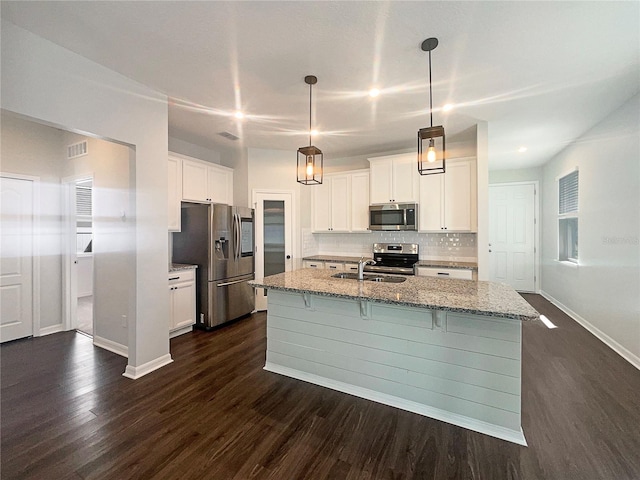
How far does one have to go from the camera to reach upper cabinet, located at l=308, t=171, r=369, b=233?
4.79 meters

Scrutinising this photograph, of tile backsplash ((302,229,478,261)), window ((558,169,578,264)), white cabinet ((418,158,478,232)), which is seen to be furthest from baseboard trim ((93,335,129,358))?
window ((558,169,578,264))

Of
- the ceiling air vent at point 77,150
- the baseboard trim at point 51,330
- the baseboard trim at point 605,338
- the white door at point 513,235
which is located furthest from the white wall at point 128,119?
the white door at point 513,235

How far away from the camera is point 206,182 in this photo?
4234 mm

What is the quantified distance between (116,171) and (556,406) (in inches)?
191

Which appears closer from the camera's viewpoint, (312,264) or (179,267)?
(179,267)

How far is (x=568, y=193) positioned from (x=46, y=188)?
7.90m

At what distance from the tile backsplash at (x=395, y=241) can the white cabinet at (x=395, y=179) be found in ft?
2.25

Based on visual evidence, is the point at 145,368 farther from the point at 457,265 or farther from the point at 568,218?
the point at 568,218

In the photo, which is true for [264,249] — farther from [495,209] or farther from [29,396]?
[495,209]

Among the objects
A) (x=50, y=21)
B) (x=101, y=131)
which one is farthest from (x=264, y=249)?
(x=50, y=21)

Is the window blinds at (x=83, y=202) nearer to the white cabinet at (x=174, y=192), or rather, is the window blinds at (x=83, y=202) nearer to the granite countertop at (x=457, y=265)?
the white cabinet at (x=174, y=192)

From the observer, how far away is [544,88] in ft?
8.93

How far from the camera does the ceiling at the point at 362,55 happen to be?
1.80 m

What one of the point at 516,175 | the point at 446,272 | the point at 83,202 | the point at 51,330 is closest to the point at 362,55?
the point at 446,272
